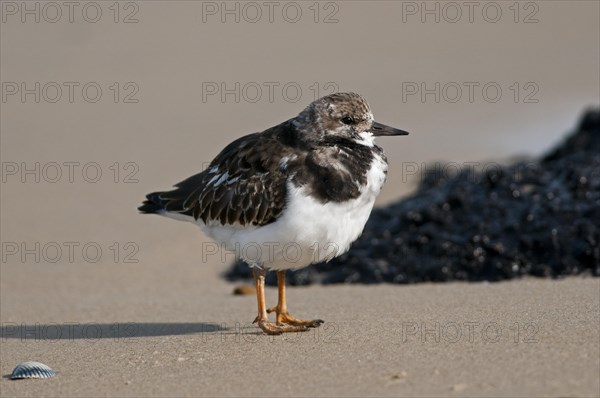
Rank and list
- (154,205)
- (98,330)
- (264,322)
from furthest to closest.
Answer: (154,205) < (98,330) < (264,322)

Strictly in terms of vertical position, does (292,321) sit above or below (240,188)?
below

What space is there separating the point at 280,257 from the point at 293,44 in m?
12.5

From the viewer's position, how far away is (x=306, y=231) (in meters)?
6.02

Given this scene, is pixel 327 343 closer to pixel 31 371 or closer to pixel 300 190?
pixel 300 190

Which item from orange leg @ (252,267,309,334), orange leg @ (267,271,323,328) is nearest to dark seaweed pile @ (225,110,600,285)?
orange leg @ (267,271,323,328)

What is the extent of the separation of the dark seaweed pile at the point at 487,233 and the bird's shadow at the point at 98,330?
2.08 meters

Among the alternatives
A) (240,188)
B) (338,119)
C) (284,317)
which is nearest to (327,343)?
(284,317)

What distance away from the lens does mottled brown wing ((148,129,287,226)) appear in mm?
6184

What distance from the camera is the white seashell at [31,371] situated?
5395mm

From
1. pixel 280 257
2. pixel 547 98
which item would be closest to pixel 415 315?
pixel 280 257

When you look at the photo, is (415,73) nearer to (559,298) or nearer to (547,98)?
(547,98)

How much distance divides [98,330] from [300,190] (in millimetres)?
1876

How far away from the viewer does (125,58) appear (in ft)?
55.0

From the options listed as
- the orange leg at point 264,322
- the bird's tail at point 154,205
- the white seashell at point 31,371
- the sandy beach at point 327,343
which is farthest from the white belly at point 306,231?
the white seashell at point 31,371
